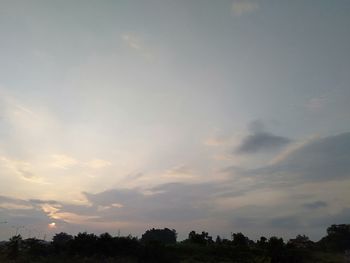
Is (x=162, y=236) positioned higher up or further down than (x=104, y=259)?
higher up

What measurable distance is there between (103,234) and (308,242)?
5823 centimetres

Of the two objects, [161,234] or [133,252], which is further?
[161,234]

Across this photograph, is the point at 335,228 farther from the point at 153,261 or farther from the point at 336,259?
the point at 153,261

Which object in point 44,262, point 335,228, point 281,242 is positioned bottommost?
point 44,262

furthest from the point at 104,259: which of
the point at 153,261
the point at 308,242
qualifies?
the point at 308,242

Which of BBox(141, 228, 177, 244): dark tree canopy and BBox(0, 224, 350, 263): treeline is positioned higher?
BBox(141, 228, 177, 244): dark tree canopy

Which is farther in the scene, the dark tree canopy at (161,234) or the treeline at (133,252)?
the dark tree canopy at (161,234)

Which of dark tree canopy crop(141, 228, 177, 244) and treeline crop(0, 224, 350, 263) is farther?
dark tree canopy crop(141, 228, 177, 244)

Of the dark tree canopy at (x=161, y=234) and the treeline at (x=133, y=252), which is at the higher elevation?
the dark tree canopy at (x=161, y=234)

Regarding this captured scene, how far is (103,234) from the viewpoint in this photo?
209ft

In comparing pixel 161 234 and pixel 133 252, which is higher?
pixel 161 234

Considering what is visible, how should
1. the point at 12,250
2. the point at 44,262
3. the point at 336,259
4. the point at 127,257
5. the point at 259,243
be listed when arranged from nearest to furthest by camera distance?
the point at 44,262
the point at 127,257
the point at 12,250
the point at 336,259
the point at 259,243

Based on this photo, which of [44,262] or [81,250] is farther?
[81,250]

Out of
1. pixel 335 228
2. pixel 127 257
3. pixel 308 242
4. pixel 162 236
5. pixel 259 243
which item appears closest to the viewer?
pixel 127 257
